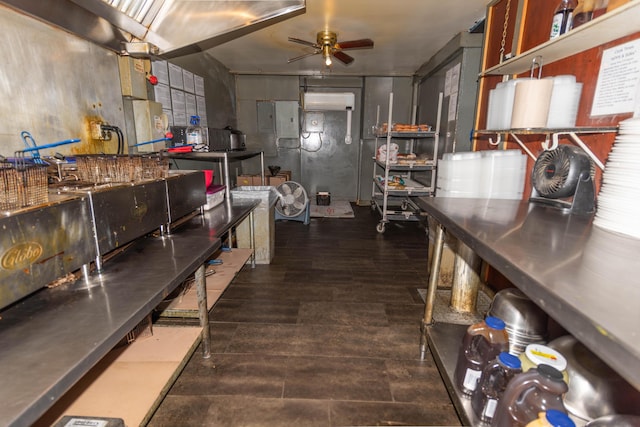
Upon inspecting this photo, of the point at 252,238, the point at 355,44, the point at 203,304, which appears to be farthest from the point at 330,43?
the point at 203,304

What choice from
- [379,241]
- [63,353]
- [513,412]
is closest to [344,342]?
[513,412]

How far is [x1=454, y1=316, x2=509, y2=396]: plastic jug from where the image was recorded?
3.65 feet

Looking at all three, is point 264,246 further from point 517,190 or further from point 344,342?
point 517,190

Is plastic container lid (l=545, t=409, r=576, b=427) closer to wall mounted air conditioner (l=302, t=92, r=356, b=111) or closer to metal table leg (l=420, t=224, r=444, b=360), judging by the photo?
metal table leg (l=420, t=224, r=444, b=360)

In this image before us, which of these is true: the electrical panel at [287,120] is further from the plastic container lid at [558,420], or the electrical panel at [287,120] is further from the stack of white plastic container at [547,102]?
the plastic container lid at [558,420]

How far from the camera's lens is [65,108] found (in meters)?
1.83

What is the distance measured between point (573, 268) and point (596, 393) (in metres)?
0.60

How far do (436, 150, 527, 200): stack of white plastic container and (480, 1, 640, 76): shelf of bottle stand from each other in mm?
497

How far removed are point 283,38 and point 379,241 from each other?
8.44ft

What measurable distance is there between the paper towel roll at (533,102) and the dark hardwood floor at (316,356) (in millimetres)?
1345

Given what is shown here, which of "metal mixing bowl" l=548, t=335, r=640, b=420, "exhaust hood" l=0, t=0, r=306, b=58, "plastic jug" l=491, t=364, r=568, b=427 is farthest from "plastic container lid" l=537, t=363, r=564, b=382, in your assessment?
"exhaust hood" l=0, t=0, r=306, b=58

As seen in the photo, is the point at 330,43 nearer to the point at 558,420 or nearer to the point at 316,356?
the point at 316,356

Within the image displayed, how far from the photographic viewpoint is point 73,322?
83 cm

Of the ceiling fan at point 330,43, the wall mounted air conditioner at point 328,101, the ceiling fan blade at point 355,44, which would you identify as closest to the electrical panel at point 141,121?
the ceiling fan at point 330,43
